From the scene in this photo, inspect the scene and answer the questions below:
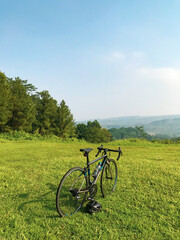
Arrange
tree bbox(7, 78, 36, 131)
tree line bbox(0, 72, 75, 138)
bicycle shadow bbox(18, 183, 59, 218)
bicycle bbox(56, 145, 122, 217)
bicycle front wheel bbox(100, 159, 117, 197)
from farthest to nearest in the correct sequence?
1. tree bbox(7, 78, 36, 131)
2. tree line bbox(0, 72, 75, 138)
3. bicycle front wheel bbox(100, 159, 117, 197)
4. bicycle shadow bbox(18, 183, 59, 218)
5. bicycle bbox(56, 145, 122, 217)

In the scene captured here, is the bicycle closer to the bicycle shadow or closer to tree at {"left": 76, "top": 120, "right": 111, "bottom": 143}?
the bicycle shadow

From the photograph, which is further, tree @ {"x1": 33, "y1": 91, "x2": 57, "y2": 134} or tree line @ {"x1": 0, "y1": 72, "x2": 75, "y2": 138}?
tree @ {"x1": 33, "y1": 91, "x2": 57, "y2": 134}

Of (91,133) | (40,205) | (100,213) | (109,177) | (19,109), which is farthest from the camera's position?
(91,133)

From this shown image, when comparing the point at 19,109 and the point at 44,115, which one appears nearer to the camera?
the point at 19,109

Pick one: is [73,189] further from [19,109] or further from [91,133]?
[91,133]

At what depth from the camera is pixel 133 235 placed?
3.10 m

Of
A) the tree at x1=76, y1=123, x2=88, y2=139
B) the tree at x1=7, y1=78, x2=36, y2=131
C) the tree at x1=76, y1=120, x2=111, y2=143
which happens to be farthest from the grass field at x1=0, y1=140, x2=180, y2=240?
the tree at x1=76, y1=123, x2=88, y2=139

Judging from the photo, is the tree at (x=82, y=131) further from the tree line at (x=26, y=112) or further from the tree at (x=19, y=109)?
the tree at (x=19, y=109)

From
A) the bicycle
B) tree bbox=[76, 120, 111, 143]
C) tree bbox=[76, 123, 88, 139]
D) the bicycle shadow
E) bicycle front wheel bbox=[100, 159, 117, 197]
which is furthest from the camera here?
tree bbox=[76, 123, 88, 139]

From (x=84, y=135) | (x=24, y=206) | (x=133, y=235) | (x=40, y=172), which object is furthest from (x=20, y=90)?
(x=84, y=135)

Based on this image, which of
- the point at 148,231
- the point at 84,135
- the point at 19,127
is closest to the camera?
the point at 148,231

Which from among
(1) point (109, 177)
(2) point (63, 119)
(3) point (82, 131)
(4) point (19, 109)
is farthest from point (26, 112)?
(3) point (82, 131)

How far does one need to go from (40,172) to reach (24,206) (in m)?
2.43

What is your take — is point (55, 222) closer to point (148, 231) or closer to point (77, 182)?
point (77, 182)
